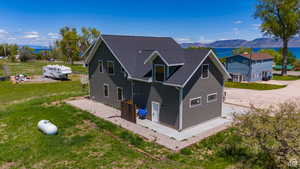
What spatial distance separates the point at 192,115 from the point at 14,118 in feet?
48.0

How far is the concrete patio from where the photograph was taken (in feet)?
37.0

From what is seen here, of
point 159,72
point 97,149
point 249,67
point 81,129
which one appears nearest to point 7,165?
point 97,149

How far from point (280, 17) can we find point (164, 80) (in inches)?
1529

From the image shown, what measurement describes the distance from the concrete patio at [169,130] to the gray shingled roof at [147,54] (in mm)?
3467

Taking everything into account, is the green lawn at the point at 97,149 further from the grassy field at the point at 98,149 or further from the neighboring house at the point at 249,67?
the neighboring house at the point at 249,67

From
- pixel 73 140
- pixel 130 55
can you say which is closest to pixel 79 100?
pixel 130 55

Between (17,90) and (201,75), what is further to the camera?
(17,90)

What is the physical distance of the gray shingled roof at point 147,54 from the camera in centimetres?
1264

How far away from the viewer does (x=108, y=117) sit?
614 inches

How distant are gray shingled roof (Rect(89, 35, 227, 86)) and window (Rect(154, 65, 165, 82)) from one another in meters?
0.65

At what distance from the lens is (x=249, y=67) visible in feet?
114

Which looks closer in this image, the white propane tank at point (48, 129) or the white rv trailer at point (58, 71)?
the white propane tank at point (48, 129)

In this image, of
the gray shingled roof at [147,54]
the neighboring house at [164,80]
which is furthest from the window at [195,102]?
the gray shingled roof at [147,54]

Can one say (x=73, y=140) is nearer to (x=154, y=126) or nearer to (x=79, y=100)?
(x=154, y=126)
